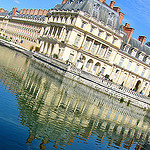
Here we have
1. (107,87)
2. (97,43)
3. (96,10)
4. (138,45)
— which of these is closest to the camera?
(107,87)

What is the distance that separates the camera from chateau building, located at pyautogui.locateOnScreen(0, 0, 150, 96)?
165 feet

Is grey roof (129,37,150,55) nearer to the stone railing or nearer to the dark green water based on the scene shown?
the stone railing

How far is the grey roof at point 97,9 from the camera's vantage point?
5112cm

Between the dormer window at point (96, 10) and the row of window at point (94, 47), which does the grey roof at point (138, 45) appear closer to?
the row of window at point (94, 47)

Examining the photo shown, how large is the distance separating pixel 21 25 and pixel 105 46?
54.0 m

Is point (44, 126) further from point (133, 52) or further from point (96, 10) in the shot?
point (133, 52)

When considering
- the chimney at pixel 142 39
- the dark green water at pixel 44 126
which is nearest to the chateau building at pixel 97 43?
the chimney at pixel 142 39

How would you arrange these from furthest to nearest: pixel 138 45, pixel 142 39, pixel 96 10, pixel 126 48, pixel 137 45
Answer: pixel 142 39 → pixel 138 45 → pixel 137 45 → pixel 126 48 → pixel 96 10

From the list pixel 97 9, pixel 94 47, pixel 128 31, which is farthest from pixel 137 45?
pixel 97 9

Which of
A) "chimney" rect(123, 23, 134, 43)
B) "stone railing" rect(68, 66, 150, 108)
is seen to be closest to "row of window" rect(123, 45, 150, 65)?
"chimney" rect(123, 23, 134, 43)

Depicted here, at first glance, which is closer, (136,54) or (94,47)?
(94,47)

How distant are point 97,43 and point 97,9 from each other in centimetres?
835

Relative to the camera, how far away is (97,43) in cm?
5391

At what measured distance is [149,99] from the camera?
144 feet
